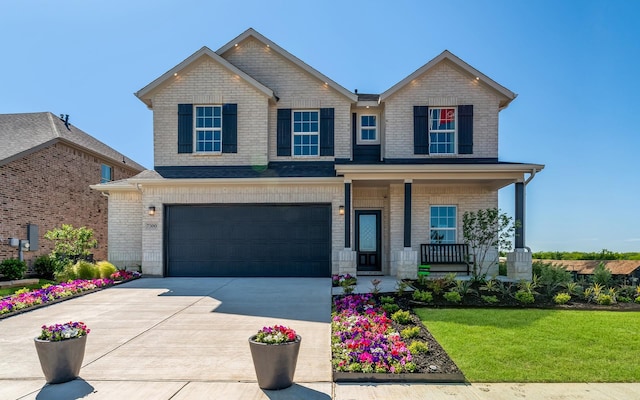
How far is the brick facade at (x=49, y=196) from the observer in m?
15.2

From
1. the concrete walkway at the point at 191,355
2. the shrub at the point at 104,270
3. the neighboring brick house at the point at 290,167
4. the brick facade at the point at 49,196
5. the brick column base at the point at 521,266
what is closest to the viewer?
the concrete walkway at the point at 191,355

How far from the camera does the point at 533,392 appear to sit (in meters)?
4.46

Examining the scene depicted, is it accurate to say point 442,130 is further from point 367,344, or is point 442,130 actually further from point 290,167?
point 367,344

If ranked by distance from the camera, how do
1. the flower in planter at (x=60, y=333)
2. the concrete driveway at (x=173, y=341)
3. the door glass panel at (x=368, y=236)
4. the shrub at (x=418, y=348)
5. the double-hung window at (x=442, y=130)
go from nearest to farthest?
the concrete driveway at (x=173, y=341) < the flower in planter at (x=60, y=333) < the shrub at (x=418, y=348) < the double-hung window at (x=442, y=130) < the door glass panel at (x=368, y=236)

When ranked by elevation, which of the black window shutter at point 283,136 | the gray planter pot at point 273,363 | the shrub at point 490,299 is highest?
the black window shutter at point 283,136

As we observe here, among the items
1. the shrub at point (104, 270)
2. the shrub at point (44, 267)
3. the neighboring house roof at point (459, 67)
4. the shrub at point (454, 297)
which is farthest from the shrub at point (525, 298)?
the shrub at point (44, 267)

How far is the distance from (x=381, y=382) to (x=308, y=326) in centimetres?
247

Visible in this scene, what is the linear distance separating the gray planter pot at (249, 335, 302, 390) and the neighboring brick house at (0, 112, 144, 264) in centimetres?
1508

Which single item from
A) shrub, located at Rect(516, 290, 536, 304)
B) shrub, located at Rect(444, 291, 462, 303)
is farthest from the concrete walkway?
shrub, located at Rect(516, 290, 536, 304)

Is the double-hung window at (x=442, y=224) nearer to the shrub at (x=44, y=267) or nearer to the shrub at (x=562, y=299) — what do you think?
the shrub at (x=562, y=299)

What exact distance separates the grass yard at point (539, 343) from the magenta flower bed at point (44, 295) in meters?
8.58

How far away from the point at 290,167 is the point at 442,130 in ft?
18.5

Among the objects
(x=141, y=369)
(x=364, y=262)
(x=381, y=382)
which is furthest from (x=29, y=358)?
(x=364, y=262)

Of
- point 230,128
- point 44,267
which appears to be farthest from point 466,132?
point 44,267
